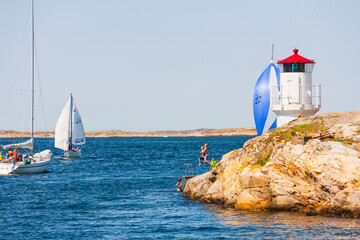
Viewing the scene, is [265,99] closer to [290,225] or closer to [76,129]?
[290,225]

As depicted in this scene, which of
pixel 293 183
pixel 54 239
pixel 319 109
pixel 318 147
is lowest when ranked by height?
pixel 54 239

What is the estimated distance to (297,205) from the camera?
26.7 metres

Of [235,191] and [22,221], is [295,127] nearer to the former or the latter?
[235,191]

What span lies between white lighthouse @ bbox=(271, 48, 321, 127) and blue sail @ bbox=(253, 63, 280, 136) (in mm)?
3109

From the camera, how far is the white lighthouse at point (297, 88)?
32.9 meters

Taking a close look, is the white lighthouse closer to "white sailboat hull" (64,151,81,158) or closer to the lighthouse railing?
the lighthouse railing

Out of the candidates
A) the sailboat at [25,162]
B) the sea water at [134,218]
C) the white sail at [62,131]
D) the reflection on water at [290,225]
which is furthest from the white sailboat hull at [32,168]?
the reflection on water at [290,225]

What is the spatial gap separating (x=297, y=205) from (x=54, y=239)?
12271 millimetres

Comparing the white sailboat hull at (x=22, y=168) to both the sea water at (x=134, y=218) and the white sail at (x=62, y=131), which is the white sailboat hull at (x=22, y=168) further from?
the white sail at (x=62, y=131)

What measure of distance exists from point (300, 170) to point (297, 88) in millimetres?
7609

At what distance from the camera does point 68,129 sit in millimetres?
75375

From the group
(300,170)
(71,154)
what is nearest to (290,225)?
(300,170)

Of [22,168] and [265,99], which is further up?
[265,99]

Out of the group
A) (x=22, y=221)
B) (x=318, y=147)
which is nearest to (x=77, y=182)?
(x=22, y=221)
